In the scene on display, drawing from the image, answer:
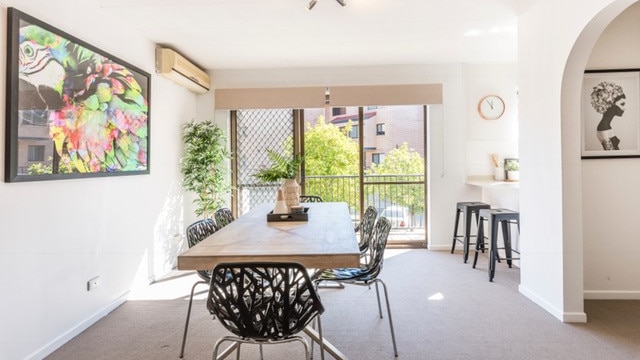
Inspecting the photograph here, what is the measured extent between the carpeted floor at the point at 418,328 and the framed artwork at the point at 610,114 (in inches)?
49.9

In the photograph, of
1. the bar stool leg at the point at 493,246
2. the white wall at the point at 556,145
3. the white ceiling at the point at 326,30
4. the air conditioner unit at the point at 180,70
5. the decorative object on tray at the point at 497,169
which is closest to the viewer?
the white wall at the point at 556,145

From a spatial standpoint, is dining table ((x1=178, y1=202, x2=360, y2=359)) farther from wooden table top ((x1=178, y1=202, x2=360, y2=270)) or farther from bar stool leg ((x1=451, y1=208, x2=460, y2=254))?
bar stool leg ((x1=451, y1=208, x2=460, y2=254))

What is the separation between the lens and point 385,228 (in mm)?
2230

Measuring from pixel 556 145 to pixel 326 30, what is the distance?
2270mm

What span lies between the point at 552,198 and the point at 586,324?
36.2 inches

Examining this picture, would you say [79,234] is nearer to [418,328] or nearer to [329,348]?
[329,348]

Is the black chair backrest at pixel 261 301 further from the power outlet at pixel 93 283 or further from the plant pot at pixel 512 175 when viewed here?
the plant pot at pixel 512 175

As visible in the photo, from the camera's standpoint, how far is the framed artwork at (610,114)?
2.83 metres

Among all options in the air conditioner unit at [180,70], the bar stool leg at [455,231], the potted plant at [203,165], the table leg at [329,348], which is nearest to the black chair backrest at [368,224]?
the table leg at [329,348]

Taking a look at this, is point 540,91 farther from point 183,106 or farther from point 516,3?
point 183,106

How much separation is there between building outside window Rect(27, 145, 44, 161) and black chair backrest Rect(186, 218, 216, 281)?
0.99m

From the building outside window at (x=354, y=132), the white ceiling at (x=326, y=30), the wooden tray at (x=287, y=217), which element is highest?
the white ceiling at (x=326, y=30)

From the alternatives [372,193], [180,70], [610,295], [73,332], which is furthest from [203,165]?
[610,295]

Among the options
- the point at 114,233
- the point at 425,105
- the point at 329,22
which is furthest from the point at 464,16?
the point at 114,233
